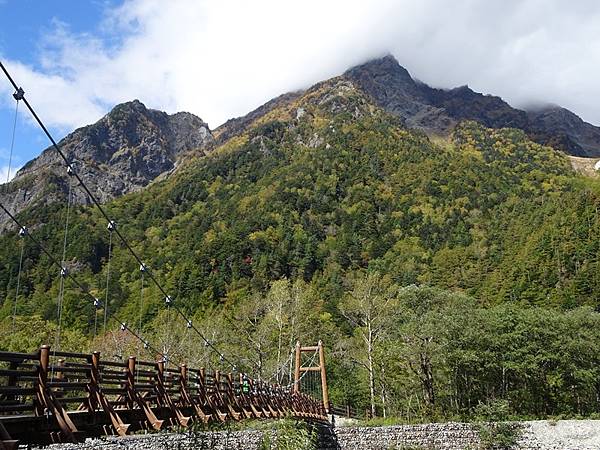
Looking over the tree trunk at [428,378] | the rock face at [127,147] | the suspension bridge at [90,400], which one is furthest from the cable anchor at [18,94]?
the rock face at [127,147]

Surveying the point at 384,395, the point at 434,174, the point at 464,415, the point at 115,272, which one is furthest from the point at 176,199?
the point at 464,415

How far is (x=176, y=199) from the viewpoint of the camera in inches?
3344

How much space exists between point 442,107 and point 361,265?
9873 cm

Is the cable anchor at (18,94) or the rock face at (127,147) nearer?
the cable anchor at (18,94)

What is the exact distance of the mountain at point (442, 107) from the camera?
135 meters

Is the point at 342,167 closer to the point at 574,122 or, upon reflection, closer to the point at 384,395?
the point at 384,395

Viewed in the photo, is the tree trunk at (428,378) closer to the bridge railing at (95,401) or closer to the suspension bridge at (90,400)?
the suspension bridge at (90,400)

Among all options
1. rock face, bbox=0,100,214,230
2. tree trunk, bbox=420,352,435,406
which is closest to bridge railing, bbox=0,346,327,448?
tree trunk, bbox=420,352,435,406

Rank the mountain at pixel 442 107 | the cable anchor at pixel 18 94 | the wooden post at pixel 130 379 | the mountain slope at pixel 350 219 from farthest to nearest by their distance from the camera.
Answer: the mountain at pixel 442 107 → the mountain slope at pixel 350 219 → the wooden post at pixel 130 379 → the cable anchor at pixel 18 94

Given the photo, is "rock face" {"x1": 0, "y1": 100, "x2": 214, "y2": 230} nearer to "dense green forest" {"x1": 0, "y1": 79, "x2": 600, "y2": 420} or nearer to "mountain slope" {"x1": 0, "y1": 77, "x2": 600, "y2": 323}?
"mountain slope" {"x1": 0, "y1": 77, "x2": 600, "y2": 323}

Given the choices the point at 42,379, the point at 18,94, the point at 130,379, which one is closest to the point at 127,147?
the point at 18,94

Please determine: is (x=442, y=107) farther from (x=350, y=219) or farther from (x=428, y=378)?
(x=428, y=378)

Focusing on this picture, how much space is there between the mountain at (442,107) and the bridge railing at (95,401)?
407 ft

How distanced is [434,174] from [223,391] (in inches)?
2713
